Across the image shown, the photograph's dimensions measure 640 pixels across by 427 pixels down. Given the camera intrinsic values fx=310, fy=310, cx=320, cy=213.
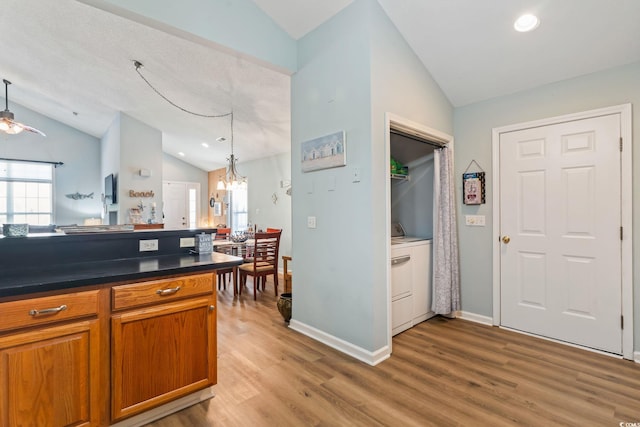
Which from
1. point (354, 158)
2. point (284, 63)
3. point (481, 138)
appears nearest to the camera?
point (354, 158)

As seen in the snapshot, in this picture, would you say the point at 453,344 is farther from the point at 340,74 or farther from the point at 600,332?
the point at 340,74

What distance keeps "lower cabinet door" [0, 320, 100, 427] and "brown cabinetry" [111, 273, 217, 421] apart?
103 mm

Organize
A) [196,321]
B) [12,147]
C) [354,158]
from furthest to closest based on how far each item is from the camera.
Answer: [12,147] → [354,158] → [196,321]

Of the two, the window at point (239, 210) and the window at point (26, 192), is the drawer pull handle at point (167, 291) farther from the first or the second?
the window at point (26, 192)

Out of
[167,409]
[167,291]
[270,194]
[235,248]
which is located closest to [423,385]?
[167,409]

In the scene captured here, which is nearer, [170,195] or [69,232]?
[69,232]

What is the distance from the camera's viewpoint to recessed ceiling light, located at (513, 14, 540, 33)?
7.88 ft

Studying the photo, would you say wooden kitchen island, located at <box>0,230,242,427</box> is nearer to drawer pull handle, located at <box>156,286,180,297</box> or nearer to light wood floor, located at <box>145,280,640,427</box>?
drawer pull handle, located at <box>156,286,180,297</box>

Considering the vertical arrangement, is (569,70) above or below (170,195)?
above

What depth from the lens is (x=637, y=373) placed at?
2287 mm

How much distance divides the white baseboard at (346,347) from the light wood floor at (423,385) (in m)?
0.06

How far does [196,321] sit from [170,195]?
7801mm

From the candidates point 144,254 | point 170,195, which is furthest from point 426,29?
point 170,195

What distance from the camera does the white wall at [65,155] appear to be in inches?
281
